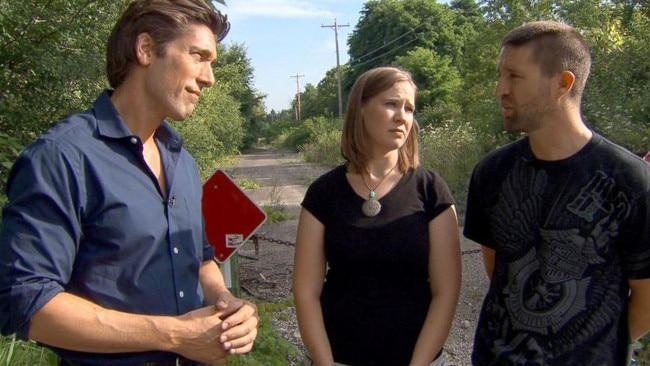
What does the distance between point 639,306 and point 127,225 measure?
67.7 inches

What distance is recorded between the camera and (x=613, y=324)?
2326 mm

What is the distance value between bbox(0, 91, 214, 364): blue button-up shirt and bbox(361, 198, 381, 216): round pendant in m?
0.78

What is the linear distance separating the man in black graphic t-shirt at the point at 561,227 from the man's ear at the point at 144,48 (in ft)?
4.06

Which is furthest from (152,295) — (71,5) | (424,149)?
(424,149)

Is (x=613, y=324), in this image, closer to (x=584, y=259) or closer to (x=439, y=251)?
(x=584, y=259)

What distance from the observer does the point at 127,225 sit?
1986 millimetres

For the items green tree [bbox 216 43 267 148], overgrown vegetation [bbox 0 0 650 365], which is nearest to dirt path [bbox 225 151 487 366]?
overgrown vegetation [bbox 0 0 650 365]

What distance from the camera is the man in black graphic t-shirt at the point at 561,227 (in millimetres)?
2305

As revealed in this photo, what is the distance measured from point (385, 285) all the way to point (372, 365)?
322 millimetres

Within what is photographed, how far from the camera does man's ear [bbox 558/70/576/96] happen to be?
239 cm

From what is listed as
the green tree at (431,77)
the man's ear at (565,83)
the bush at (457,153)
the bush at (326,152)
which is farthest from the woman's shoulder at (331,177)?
the green tree at (431,77)

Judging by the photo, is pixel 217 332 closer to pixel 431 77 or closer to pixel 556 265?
pixel 556 265

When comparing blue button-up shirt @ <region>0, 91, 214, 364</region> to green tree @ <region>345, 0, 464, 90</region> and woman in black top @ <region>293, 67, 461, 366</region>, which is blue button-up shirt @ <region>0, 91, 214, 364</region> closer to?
woman in black top @ <region>293, 67, 461, 366</region>

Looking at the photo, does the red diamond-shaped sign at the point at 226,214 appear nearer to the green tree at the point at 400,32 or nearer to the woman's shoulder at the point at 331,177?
the woman's shoulder at the point at 331,177
